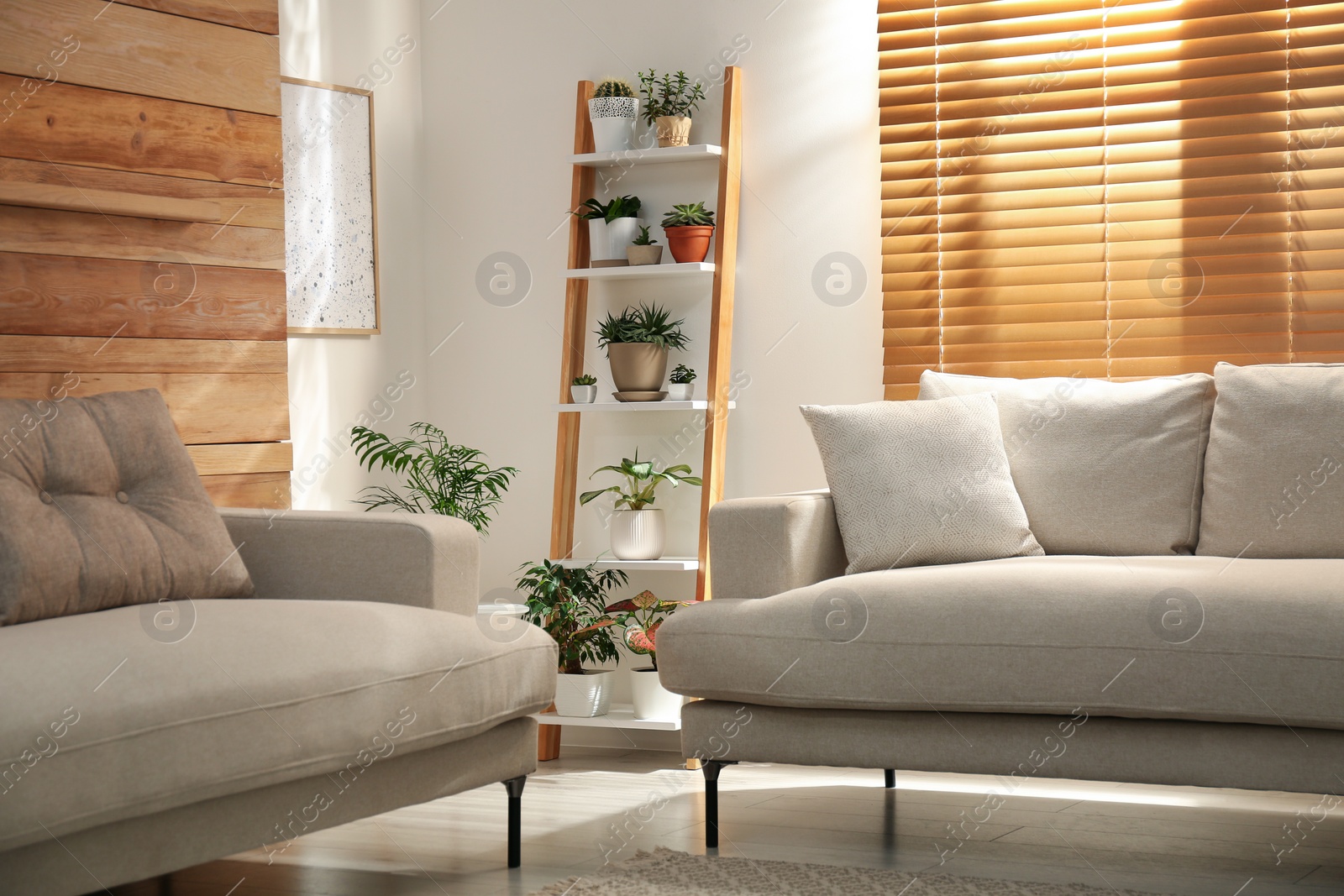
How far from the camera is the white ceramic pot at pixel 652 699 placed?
337cm

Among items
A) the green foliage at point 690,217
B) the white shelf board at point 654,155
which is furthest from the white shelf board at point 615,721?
the white shelf board at point 654,155

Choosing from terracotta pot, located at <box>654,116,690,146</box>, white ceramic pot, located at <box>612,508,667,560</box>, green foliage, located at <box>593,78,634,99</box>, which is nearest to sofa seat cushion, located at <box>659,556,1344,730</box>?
white ceramic pot, located at <box>612,508,667,560</box>

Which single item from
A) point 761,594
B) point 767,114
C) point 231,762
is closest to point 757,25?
point 767,114

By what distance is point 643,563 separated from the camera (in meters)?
3.52

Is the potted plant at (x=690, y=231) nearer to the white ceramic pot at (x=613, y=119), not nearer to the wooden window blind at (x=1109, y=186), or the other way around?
the white ceramic pot at (x=613, y=119)

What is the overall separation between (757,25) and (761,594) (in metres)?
1.92

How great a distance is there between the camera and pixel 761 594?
251 centimetres

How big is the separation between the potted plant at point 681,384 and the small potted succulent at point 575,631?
1.67 feet

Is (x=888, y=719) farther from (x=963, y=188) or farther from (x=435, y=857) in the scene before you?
(x=963, y=188)

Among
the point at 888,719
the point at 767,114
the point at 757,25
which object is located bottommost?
the point at 888,719

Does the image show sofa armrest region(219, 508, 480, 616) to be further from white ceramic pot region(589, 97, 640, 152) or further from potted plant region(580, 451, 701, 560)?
white ceramic pot region(589, 97, 640, 152)

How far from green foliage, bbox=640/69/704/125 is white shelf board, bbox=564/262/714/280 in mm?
427

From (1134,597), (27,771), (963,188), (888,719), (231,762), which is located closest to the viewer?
(27,771)

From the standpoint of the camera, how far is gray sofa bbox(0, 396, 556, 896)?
5.30 ft
